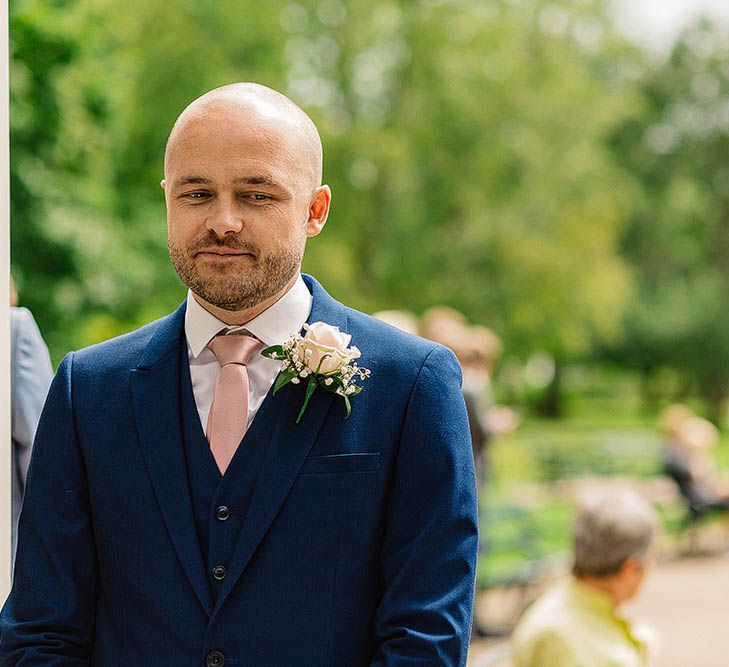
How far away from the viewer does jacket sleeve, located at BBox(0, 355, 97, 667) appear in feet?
6.42

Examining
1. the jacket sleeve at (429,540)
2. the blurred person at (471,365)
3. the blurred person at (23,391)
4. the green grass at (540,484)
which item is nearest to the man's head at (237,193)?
the jacket sleeve at (429,540)

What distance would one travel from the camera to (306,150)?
78.4 inches

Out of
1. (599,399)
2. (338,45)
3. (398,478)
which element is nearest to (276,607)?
(398,478)

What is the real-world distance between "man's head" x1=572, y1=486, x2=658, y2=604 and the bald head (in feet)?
7.02

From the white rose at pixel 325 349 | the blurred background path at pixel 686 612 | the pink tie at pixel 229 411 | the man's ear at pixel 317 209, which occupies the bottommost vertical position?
the blurred background path at pixel 686 612

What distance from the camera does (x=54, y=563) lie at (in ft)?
6.46

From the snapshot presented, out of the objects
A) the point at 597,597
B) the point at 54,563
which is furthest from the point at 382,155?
the point at 54,563

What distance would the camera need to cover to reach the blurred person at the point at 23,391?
2.72 meters

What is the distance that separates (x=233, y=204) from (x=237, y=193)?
0.07 ft

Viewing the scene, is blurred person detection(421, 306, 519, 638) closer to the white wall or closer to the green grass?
the green grass

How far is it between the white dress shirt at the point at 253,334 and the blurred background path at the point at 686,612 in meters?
5.55

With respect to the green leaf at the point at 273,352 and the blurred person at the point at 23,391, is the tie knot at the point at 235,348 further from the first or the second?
the blurred person at the point at 23,391

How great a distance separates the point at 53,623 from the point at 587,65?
2678 cm

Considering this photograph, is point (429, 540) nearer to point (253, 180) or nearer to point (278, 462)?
point (278, 462)
